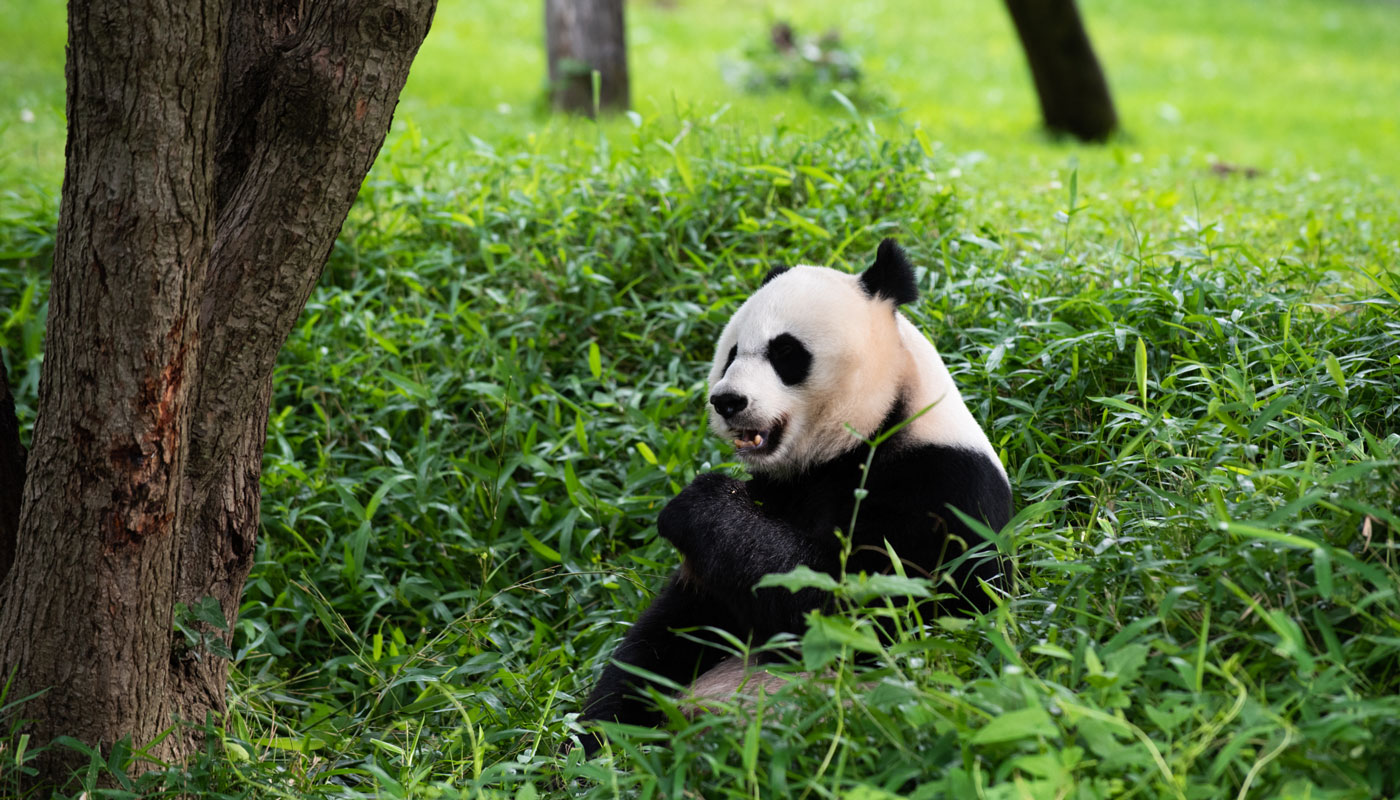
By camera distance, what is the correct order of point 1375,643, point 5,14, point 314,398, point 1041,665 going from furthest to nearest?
point 5,14
point 314,398
point 1041,665
point 1375,643

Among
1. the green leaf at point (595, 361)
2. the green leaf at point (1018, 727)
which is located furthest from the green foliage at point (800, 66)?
the green leaf at point (1018, 727)

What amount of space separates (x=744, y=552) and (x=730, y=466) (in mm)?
Result: 731

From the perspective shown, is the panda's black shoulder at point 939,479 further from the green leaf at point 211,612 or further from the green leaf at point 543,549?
the green leaf at point 211,612

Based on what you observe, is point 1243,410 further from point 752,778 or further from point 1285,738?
point 752,778

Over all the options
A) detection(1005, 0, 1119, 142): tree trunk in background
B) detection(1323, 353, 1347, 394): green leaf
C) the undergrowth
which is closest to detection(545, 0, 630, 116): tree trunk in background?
the undergrowth

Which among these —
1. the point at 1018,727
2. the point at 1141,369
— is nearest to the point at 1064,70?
the point at 1141,369

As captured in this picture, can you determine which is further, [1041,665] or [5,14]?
[5,14]

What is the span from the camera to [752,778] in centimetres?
171

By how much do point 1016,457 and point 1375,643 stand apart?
4.67ft

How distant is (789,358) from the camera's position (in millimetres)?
2635

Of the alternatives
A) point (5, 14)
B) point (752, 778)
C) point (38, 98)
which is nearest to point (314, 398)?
point (752, 778)

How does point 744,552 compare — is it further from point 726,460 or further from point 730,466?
point 726,460

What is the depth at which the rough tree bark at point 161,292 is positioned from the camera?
2016 mm

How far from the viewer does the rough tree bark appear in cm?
202
